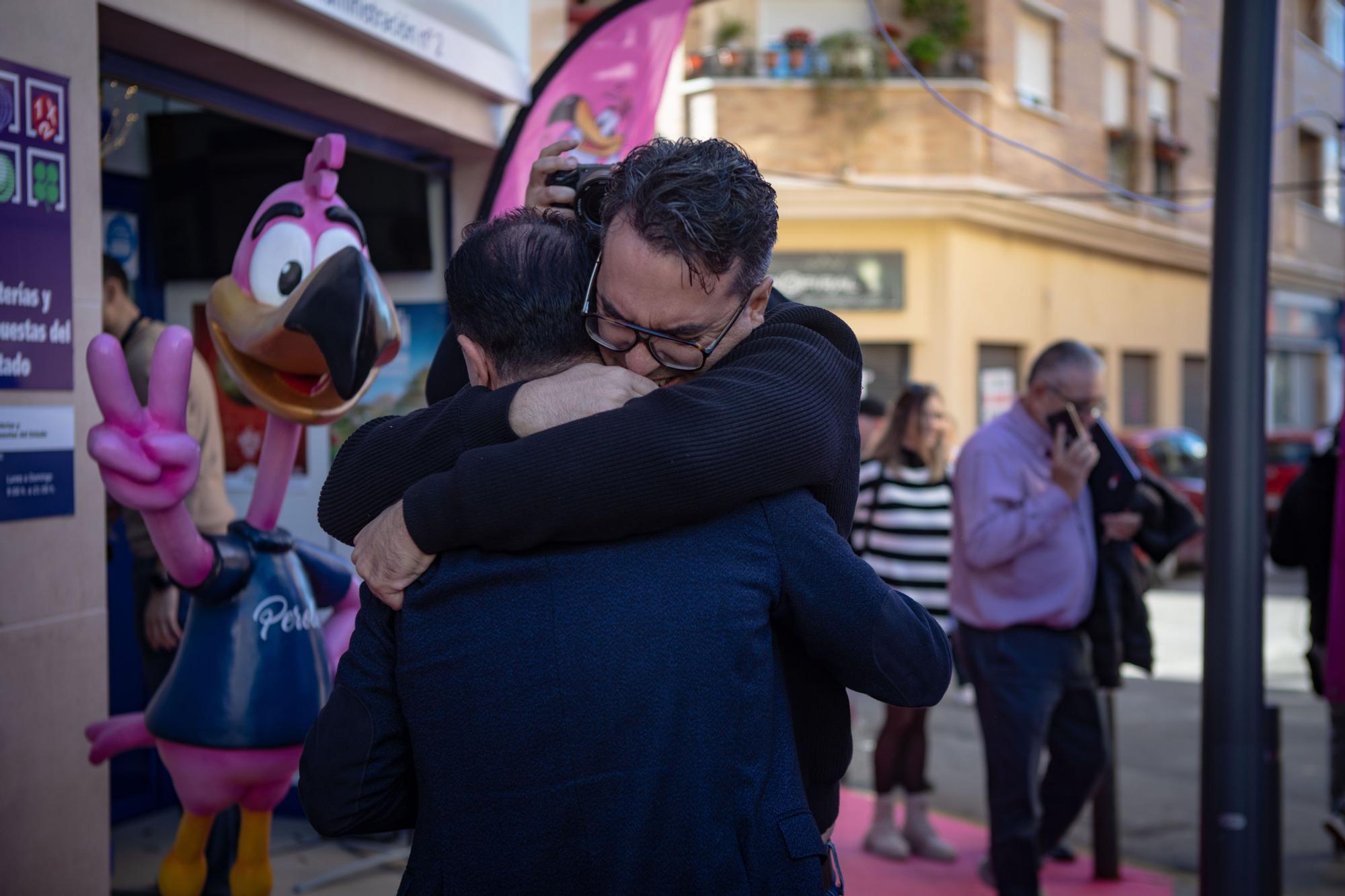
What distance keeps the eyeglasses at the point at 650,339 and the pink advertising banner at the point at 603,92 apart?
3.32 m

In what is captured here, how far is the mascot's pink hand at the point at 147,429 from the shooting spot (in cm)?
239

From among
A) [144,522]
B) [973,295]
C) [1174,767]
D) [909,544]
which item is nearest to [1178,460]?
[973,295]

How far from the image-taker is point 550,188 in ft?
6.60

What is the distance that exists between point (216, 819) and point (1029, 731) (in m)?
2.60

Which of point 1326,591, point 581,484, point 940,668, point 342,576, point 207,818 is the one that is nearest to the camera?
point 581,484

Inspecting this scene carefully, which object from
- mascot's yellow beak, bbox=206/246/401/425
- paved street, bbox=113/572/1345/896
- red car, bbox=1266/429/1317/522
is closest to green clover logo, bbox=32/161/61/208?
mascot's yellow beak, bbox=206/246/401/425

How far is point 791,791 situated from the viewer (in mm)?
1543

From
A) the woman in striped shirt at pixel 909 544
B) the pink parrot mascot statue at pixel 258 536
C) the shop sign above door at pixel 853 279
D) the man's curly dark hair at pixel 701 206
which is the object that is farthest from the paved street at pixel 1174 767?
the shop sign above door at pixel 853 279

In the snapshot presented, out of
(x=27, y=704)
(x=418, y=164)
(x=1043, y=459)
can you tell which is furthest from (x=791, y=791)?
(x=418, y=164)

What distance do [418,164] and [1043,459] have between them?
2731 mm

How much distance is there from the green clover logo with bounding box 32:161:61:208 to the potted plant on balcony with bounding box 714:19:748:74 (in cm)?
1396

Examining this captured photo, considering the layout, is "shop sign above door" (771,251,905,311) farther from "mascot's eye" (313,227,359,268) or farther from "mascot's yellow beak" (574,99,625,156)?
"mascot's eye" (313,227,359,268)

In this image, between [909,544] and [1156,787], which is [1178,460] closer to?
[1156,787]

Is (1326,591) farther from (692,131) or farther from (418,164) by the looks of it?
(692,131)
